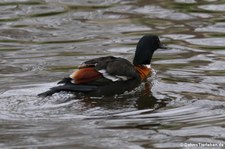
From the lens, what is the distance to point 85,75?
39.2 ft

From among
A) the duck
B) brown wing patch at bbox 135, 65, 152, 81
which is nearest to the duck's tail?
the duck

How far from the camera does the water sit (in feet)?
32.5

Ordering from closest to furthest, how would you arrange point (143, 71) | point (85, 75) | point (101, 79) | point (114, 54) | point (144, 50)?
point (85, 75) → point (101, 79) → point (143, 71) → point (144, 50) → point (114, 54)

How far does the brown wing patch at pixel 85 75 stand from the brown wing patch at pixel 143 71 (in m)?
1.02

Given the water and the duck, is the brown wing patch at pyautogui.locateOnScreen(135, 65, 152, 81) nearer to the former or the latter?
the water

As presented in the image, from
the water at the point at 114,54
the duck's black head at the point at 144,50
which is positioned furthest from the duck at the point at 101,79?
the duck's black head at the point at 144,50

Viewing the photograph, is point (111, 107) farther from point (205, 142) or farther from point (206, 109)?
point (205, 142)

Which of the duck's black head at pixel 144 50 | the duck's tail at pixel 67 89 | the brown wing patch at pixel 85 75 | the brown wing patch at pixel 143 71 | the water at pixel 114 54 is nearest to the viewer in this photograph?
the water at pixel 114 54

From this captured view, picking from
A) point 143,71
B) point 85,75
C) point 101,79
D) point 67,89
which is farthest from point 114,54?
point 67,89

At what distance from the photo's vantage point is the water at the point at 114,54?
9.91 m

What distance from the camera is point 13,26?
58.7 ft

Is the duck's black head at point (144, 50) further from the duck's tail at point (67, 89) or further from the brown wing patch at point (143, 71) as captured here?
the duck's tail at point (67, 89)

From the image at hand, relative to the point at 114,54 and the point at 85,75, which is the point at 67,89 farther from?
the point at 114,54

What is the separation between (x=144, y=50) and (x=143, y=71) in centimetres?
45
